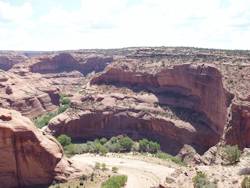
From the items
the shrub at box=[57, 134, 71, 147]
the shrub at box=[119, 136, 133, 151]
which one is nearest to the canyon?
the shrub at box=[57, 134, 71, 147]

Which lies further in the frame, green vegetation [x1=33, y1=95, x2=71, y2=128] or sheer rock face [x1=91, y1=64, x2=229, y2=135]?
green vegetation [x1=33, y1=95, x2=71, y2=128]

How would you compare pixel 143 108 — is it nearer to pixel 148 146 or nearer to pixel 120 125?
pixel 120 125

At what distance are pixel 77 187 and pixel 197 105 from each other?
48.7 meters

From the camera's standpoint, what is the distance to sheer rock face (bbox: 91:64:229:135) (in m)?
94.7

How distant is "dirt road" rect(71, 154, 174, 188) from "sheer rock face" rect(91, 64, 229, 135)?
47.2 feet

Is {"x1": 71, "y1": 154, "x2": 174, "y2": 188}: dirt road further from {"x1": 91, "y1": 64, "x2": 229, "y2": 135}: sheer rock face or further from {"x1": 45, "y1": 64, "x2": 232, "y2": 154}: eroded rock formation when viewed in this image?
{"x1": 91, "y1": 64, "x2": 229, "y2": 135}: sheer rock face

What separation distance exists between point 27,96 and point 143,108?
4282 centimetres

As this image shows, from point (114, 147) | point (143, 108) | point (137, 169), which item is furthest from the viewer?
point (143, 108)

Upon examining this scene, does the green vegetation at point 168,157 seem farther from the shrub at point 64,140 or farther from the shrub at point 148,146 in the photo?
the shrub at point 64,140

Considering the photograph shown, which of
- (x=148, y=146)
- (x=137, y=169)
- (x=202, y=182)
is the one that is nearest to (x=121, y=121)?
(x=148, y=146)

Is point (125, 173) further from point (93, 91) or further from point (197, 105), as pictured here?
point (93, 91)

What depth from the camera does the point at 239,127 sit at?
78312 mm

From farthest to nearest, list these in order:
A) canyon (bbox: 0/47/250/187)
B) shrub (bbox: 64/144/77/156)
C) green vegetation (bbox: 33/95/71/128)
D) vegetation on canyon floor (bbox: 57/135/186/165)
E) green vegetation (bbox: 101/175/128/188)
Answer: green vegetation (bbox: 33/95/71/128)
shrub (bbox: 64/144/77/156)
vegetation on canyon floor (bbox: 57/135/186/165)
canyon (bbox: 0/47/250/187)
green vegetation (bbox: 101/175/128/188)

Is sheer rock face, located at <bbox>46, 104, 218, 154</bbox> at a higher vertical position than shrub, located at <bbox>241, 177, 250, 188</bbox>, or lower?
lower
